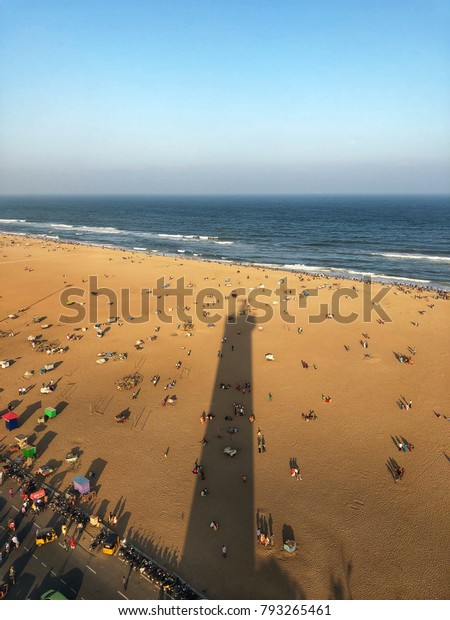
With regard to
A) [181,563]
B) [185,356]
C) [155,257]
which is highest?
[155,257]

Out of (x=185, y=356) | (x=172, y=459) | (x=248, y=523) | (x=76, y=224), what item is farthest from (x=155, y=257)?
(x=76, y=224)

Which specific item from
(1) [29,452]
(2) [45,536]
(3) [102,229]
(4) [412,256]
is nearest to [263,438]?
(2) [45,536]

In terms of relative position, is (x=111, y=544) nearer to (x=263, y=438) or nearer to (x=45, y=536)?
(x=45, y=536)

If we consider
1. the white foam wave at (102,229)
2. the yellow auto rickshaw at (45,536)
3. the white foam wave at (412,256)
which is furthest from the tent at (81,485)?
the white foam wave at (102,229)

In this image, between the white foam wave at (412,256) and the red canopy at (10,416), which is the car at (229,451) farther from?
the white foam wave at (412,256)

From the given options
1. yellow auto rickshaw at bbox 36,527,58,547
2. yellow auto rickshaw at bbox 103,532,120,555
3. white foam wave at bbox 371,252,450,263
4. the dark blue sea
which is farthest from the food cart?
white foam wave at bbox 371,252,450,263
